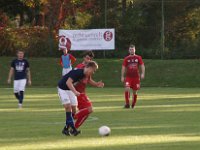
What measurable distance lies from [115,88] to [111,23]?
10736 mm

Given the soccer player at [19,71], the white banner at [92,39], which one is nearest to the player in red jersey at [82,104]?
the soccer player at [19,71]

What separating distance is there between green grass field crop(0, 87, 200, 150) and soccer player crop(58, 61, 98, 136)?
0.29 meters

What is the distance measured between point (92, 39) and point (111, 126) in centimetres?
2746

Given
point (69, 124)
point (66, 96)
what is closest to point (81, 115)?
point (69, 124)

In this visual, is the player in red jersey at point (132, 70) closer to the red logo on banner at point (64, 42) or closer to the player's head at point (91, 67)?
the player's head at point (91, 67)

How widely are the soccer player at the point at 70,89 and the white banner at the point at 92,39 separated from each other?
92.7 feet

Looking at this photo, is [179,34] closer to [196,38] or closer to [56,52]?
[196,38]

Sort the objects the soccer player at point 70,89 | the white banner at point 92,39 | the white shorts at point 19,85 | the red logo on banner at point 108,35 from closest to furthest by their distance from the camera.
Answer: the soccer player at point 70,89, the white shorts at point 19,85, the white banner at point 92,39, the red logo on banner at point 108,35

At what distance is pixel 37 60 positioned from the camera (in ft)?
144

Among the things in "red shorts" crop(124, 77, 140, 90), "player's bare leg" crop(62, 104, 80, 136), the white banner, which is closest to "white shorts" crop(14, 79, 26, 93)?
"red shorts" crop(124, 77, 140, 90)

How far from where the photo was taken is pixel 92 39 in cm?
4391

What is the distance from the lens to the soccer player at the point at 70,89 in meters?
14.2

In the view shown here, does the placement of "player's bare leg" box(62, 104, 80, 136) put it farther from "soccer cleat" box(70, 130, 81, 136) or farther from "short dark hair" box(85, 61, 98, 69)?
"short dark hair" box(85, 61, 98, 69)

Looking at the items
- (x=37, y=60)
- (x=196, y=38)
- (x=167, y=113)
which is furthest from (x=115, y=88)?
(x=167, y=113)
